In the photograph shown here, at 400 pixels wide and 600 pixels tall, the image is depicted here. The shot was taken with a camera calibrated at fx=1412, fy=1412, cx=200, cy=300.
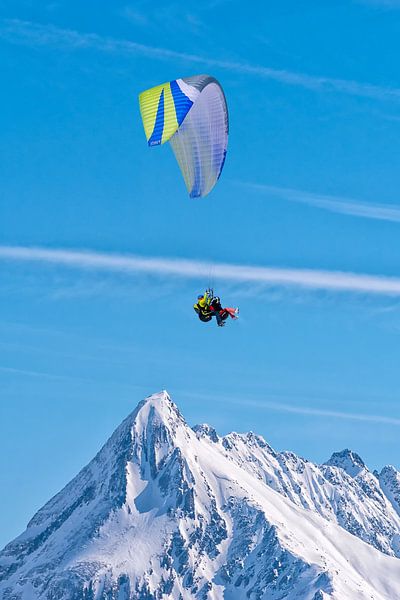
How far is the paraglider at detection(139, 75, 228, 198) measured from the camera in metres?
131

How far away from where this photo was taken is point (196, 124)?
133 m

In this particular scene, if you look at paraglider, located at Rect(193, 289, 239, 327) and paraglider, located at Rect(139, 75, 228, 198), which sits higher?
paraglider, located at Rect(139, 75, 228, 198)

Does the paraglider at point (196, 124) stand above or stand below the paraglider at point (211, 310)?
above

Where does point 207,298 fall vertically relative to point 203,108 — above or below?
below

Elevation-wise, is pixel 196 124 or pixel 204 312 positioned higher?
pixel 196 124

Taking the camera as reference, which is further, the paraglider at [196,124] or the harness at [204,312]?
the harness at [204,312]

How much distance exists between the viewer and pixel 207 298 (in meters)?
133

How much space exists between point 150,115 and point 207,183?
325 inches

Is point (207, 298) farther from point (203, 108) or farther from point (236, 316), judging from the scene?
point (203, 108)

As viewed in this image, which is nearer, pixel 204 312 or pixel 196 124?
pixel 204 312

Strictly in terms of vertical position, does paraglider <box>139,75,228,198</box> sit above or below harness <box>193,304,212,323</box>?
above

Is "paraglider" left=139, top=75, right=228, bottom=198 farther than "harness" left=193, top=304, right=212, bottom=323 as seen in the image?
No

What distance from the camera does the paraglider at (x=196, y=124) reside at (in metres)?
131

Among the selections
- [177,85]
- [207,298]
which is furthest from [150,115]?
[207,298]
